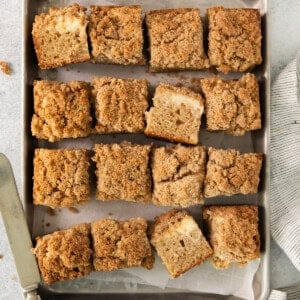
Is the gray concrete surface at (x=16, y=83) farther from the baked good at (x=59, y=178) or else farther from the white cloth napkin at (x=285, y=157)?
the baked good at (x=59, y=178)

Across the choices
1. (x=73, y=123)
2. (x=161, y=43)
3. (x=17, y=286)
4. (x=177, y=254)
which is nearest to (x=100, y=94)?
(x=73, y=123)

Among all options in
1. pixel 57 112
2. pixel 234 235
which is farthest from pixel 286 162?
pixel 57 112

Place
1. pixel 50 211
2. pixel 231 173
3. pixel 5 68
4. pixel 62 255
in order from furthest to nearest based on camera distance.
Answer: pixel 5 68, pixel 50 211, pixel 231 173, pixel 62 255

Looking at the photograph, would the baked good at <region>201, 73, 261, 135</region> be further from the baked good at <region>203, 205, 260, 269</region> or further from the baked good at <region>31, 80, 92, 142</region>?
the baked good at <region>31, 80, 92, 142</region>

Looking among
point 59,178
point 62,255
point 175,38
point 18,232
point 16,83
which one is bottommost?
point 62,255

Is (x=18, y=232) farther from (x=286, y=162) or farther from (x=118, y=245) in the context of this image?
(x=286, y=162)

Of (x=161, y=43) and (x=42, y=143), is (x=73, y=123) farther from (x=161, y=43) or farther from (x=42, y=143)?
(x=161, y=43)

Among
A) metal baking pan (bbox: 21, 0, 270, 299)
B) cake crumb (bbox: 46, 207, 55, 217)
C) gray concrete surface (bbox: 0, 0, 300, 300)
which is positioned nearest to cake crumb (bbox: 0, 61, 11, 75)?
gray concrete surface (bbox: 0, 0, 300, 300)
